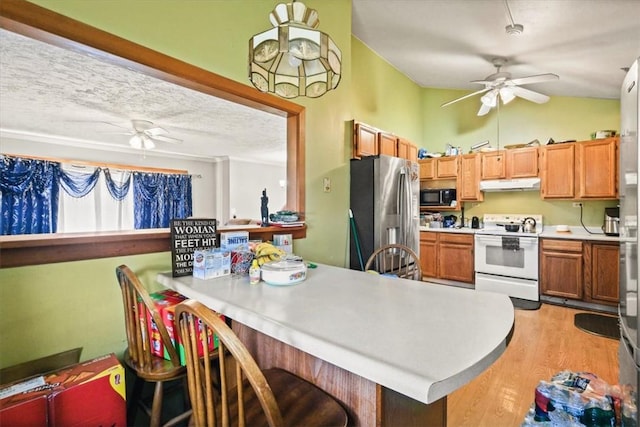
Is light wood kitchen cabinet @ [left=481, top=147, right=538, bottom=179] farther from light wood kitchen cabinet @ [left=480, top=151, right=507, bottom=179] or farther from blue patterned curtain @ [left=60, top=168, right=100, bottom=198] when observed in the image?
blue patterned curtain @ [left=60, top=168, right=100, bottom=198]

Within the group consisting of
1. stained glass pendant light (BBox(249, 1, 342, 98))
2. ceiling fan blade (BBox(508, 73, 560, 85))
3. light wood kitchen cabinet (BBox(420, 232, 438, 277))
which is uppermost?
ceiling fan blade (BBox(508, 73, 560, 85))

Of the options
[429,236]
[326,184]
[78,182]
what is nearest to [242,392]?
[326,184]

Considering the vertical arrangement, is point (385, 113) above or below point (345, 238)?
above

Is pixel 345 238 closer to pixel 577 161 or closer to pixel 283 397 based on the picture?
pixel 283 397

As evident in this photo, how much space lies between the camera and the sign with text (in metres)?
1.54

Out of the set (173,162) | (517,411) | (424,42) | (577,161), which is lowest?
(517,411)

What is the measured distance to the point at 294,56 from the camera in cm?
126

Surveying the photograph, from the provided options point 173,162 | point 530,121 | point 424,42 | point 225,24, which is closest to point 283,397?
point 225,24

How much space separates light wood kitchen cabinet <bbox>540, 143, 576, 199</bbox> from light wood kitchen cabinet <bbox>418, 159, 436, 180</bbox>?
4.78ft

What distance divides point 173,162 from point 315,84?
5.94 metres

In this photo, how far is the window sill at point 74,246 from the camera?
127cm

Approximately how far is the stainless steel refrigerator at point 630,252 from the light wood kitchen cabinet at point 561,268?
2.65 metres

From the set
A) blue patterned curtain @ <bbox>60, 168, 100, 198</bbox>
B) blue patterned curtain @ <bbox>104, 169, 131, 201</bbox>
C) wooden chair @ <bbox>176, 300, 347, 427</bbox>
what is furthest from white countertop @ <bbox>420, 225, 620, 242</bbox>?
blue patterned curtain @ <bbox>60, 168, 100, 198</bbox>

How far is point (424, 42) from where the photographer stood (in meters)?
3.47
